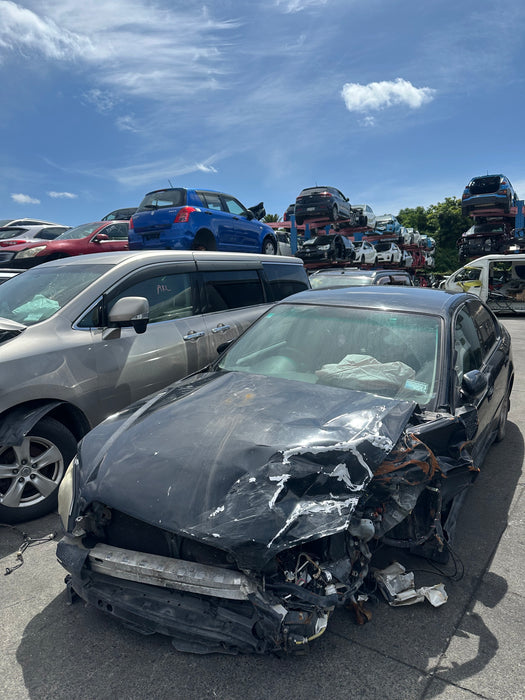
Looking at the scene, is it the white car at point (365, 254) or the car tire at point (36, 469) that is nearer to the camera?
the car tire at point (36, 469)

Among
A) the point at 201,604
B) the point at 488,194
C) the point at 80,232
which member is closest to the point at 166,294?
the point at 201,604

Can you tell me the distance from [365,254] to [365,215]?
3.44 metres

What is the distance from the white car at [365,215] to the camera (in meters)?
23.2

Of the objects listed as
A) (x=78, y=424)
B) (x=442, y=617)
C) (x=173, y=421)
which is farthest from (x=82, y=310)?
(x=442, y=617)

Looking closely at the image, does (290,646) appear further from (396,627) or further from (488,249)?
(488,249)

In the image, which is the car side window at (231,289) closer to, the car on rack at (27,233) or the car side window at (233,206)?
the car side window at (233,206)

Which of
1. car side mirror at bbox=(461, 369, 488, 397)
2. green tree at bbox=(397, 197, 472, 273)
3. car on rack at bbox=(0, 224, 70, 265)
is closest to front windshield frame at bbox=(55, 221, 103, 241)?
car on rack at bbox=(0, 224, 70, 265)

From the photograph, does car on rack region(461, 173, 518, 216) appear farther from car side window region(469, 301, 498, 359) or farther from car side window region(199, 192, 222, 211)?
Answer: car side window region(469, 301, 498, 359)

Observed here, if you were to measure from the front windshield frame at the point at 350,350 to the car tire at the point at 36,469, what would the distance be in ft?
4.26

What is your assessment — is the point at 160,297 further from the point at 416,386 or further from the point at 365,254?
the point at 365,254

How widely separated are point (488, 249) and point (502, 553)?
2085cm

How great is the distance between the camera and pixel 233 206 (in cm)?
984

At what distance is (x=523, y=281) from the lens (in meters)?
17.5

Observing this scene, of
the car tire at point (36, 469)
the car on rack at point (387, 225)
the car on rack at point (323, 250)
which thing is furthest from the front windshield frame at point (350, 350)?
the car on rack at point (387, 225)
